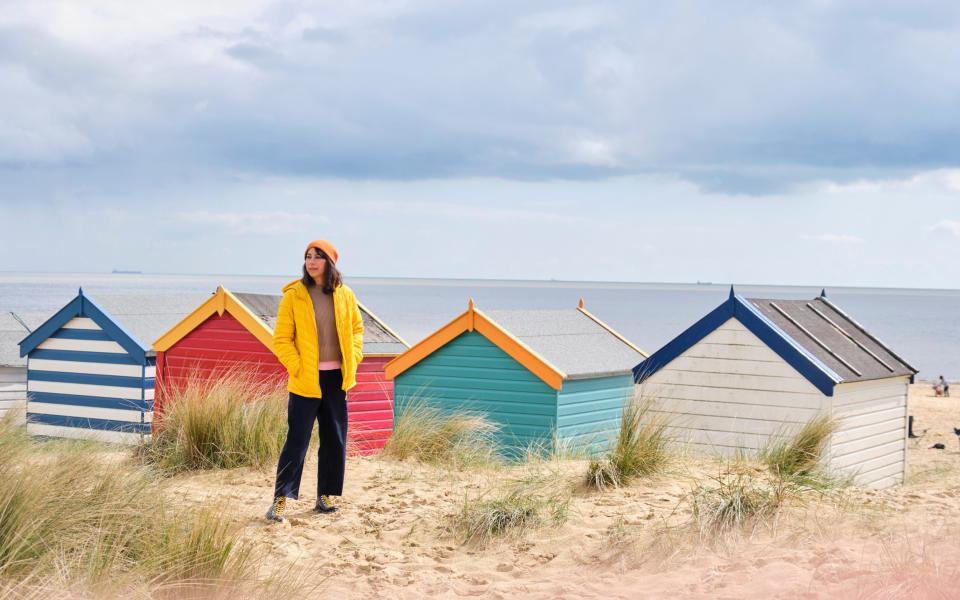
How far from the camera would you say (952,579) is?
5141 millimetres

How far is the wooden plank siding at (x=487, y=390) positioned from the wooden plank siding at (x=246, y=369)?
A: 0.65 meters

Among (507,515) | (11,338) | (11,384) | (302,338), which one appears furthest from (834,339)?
(11,338)

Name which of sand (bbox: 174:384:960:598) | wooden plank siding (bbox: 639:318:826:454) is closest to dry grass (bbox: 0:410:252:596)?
sand (bbox: 174:384:960:598)

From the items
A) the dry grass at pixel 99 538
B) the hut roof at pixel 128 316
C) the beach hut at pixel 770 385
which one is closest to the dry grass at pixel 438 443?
the beach hut at pixel 770 385

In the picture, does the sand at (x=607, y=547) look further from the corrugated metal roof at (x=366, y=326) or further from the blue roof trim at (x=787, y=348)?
the corrugated metal roof at (x=366, y=326)

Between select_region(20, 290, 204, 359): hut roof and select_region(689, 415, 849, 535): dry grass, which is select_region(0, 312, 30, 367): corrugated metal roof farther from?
select_region(689, 415, 849, 535): dry grass

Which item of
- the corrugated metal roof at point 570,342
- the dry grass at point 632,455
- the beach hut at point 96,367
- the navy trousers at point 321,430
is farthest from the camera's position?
the beach hut at point 96,367

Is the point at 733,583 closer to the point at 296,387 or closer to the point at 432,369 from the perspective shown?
the point at 296,387

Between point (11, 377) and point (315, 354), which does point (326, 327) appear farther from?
point (11, 377)

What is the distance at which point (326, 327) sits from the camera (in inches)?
287

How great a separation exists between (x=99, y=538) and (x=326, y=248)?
9.04 feet

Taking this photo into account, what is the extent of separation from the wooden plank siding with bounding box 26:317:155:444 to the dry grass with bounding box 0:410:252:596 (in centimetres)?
829

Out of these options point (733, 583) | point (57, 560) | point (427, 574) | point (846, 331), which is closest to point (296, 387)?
point (427, 574)

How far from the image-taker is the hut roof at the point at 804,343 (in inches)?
463
